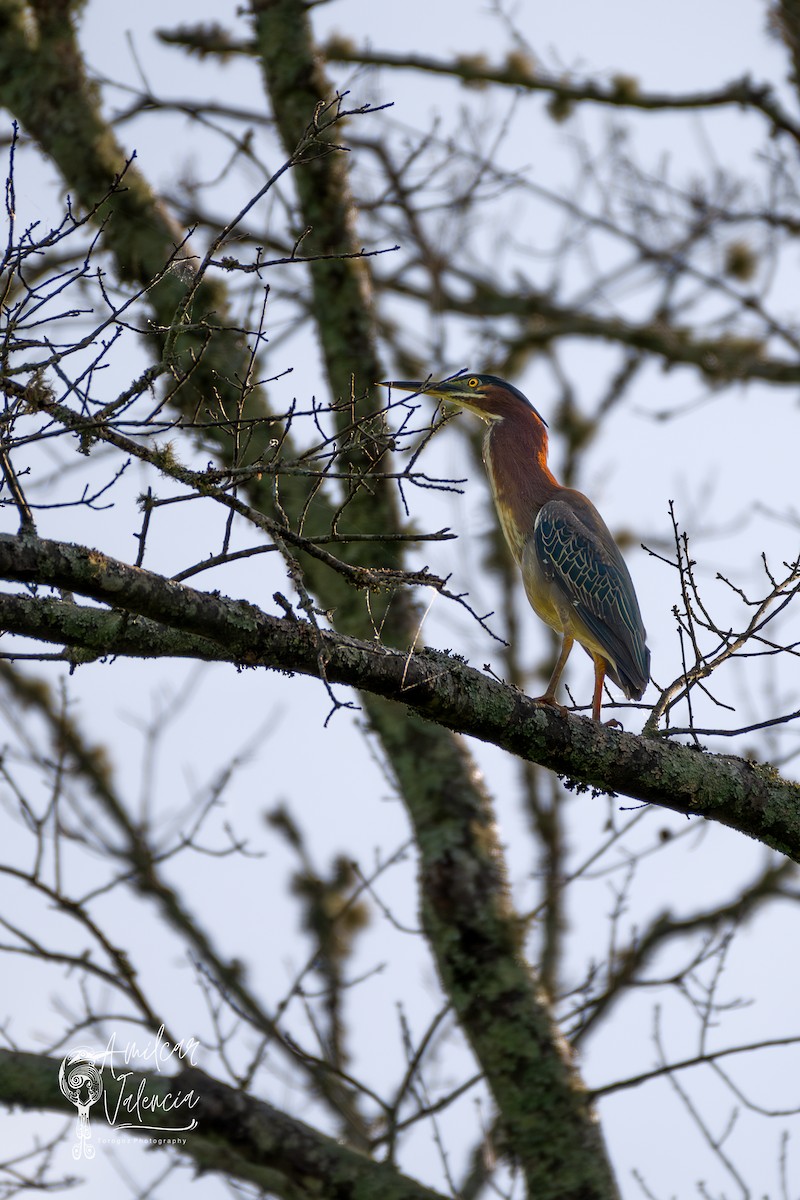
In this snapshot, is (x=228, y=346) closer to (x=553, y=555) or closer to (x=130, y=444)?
(x=553, y=555)

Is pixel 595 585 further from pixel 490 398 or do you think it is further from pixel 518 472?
pixel 490 398

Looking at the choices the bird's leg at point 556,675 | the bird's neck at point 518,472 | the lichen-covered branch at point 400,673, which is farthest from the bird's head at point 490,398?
the lichen-covered branch at point 400,673

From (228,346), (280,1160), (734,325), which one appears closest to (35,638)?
(280,1160)

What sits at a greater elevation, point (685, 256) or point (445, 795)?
point (685, 256)

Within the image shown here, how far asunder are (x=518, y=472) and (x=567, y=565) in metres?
0.79

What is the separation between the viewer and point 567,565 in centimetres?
535

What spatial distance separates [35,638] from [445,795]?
3.39 metres

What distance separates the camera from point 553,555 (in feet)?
17.7

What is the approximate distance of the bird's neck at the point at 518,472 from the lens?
5816 millimetres

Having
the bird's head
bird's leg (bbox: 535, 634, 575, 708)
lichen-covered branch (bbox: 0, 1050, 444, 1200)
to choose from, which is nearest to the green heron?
bird's leg (bbox: 535, 634, 575, 708)

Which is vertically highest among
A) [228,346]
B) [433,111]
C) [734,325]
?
[734,325]

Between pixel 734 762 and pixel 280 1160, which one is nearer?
pixel 734 762

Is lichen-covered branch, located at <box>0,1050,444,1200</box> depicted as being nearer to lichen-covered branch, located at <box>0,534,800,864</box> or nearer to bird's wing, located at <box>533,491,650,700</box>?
lichen-covered branch, located at <box>0,534,800,864</box>

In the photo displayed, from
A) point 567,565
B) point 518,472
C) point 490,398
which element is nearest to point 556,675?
point 567,565
